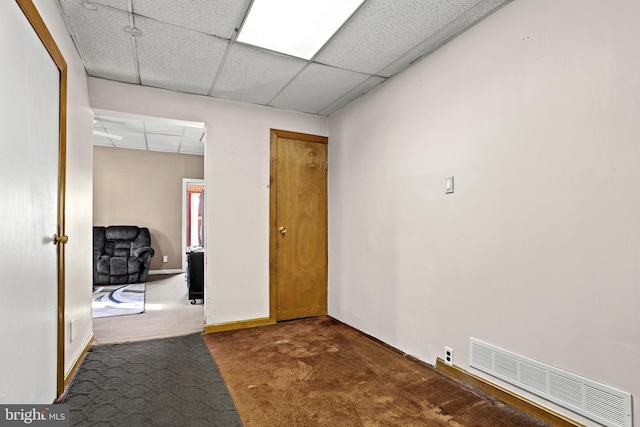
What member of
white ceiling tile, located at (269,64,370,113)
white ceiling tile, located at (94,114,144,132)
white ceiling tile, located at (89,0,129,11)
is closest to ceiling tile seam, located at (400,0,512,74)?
white ceiling tile, located at (269,64,370,113)

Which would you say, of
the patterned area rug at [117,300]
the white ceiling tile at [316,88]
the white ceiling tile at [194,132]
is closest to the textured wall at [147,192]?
A: the patterned area rug at [117,300]

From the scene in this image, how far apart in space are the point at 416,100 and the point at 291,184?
1606 millimetres

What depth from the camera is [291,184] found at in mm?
3631

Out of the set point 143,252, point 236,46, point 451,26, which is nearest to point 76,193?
point 236,46

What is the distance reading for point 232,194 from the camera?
3352 millimetres

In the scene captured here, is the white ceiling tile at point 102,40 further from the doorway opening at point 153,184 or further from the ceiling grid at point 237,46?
the doorway opening at point 153,184

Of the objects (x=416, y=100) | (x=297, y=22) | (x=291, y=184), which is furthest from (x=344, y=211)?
(x=297, y=22)

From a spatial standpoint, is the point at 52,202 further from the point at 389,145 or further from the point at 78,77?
the point at 389,145

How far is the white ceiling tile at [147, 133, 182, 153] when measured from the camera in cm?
530

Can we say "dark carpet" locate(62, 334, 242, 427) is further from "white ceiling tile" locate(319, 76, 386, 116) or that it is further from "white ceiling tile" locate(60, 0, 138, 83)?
"white ceiling tile" locate(319, 76, 386, 116)

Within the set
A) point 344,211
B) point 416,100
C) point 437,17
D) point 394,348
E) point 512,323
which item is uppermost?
point 437,17

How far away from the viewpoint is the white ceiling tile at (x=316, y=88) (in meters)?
2.75

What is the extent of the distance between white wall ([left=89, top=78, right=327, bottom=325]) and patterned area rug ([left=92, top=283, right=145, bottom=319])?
142 cm

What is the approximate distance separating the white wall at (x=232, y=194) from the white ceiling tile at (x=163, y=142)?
232 cm
